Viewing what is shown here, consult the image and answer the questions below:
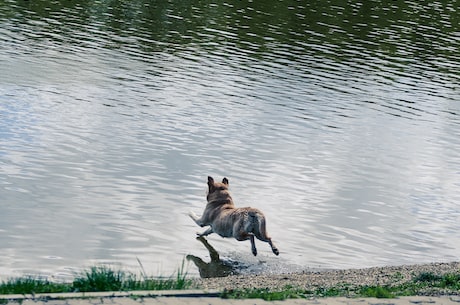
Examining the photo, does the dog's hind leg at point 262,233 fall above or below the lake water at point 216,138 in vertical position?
above

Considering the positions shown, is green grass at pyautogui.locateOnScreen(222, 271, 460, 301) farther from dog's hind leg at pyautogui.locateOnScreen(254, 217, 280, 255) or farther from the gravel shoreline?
dog's hind leg at pyautogui.locateOnScreen(254, 217, 280, 255)

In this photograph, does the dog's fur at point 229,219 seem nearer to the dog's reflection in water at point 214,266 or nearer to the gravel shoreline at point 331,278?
the dog's reflection in water at point 214,266

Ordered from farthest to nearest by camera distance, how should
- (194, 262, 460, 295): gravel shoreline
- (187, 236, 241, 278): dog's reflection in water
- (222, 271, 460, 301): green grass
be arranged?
(187, 236, 241, 278): dog's reflection in water, (194, 262, 460, 295): gravel shoreline, (222, 271, 460, 301): green grass

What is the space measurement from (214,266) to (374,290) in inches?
223

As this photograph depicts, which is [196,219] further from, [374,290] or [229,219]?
[374,290]

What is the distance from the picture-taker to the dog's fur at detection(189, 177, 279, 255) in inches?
698

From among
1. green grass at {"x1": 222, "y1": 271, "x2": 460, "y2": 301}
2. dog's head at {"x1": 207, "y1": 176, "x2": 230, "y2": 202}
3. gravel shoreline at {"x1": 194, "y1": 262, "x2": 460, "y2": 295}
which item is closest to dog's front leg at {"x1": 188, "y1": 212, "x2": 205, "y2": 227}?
dog's head at {"x1": 207, "y1": 176, "x2": 230, "y2": 202}

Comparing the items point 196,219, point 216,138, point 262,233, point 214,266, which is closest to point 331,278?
point 262,233

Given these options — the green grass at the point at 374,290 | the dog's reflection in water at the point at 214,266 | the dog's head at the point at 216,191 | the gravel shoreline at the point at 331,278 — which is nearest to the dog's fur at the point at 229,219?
the dog's head at the point at 216,191

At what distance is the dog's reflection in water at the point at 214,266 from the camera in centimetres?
1752

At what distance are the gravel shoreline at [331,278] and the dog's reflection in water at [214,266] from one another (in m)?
0.98

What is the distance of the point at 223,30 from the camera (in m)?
47.3

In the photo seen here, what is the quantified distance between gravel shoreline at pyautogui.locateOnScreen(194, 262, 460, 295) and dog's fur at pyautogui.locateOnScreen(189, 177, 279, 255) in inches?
47.5

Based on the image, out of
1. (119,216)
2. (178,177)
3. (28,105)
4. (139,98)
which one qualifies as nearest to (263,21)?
(139,98)
